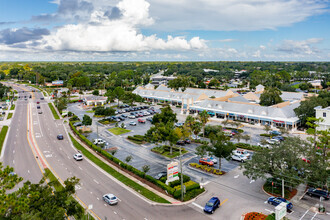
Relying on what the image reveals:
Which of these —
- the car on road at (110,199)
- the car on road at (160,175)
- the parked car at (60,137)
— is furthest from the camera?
the parked car at (60,137)

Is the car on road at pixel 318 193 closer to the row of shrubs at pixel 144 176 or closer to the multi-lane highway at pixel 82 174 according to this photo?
the row of shrubs at pixel 144 176

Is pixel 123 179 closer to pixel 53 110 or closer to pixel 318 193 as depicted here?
pixel 318 193

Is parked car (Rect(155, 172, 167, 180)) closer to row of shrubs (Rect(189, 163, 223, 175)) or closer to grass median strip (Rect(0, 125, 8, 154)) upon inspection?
row of shrubs (Rect(189, 163, 223, 175))

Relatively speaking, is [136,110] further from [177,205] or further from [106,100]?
[177,205]

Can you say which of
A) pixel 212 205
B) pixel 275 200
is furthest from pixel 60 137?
pixel 275 200

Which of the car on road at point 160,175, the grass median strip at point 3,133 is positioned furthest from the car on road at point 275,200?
the grass median strip at point 3,133

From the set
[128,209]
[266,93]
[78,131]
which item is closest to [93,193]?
[128,209]
